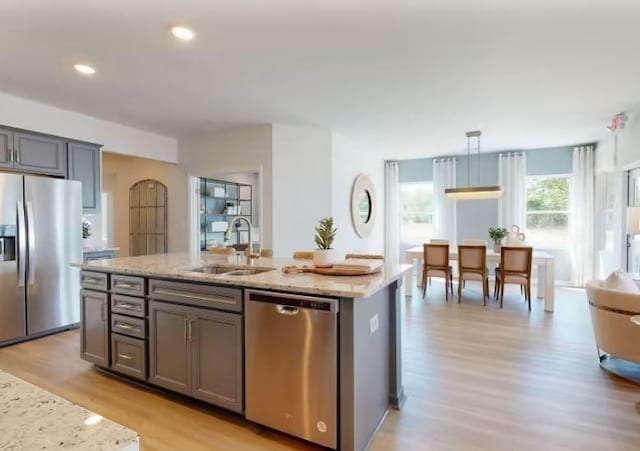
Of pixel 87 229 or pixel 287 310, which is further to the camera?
pixel 87 229

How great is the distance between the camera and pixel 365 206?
714cm

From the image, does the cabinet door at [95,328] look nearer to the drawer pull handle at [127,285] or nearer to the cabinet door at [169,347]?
the drawer pull handle at [127,285]

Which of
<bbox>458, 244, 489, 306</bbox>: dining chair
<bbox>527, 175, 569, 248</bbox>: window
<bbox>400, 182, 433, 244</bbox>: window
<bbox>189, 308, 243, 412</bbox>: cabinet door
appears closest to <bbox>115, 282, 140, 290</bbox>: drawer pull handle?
<bbox>189, 308, 243, 412</bbox>: cabinet door

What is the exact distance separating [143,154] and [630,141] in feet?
22.2

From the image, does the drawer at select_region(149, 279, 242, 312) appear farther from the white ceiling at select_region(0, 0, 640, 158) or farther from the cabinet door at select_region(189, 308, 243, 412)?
the white ceiling at select_region(0, 0, 640, 158)

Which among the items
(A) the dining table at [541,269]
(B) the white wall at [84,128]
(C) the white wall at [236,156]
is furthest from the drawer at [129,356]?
(A) the dining table at [541,269]

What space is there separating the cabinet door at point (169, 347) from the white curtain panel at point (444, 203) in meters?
6.24

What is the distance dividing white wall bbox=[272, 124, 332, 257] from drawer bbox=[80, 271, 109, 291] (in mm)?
2385

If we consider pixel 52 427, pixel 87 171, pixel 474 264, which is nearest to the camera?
pixel 52 427

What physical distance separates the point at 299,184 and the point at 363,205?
7.24 feet

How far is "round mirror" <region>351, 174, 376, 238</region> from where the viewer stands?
21.4 feet

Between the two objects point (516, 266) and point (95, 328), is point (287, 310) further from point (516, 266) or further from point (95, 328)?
point (516, 266)

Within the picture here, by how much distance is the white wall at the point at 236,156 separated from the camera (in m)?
5.02

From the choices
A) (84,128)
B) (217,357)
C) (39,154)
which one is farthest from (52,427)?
(84,128)
